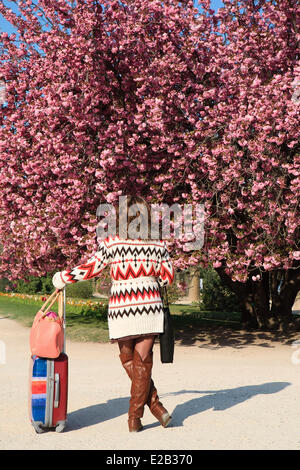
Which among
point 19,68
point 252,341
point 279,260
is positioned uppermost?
point 19,68

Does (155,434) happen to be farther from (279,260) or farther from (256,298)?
(256,298)

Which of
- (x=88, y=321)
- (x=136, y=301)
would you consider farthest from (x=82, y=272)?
(x=88, y=321)

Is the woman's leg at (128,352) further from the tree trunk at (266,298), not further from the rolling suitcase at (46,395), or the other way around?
the tree trunk at (266,298)

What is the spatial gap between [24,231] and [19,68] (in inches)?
160

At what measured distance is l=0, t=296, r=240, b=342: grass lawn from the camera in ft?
47.9

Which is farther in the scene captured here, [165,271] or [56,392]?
[165,271]

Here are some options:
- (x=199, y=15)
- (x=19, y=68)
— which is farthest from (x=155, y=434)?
(x=19, y=68)

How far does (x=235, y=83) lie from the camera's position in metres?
11.7

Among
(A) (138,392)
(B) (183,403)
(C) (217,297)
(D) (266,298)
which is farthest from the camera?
(C) (217,297)

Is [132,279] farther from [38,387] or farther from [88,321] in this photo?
[88,321]

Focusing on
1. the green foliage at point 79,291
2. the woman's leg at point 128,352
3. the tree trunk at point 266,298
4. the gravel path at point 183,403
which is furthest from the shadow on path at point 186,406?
the green foliage at point 79,291

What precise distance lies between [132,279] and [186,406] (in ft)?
6.62

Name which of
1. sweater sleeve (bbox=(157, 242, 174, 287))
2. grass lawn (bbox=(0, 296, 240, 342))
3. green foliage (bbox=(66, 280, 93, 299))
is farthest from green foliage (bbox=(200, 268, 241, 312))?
sweater sleeve (bbox=(157, 242, 174, 287))

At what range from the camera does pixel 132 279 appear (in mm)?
5695
